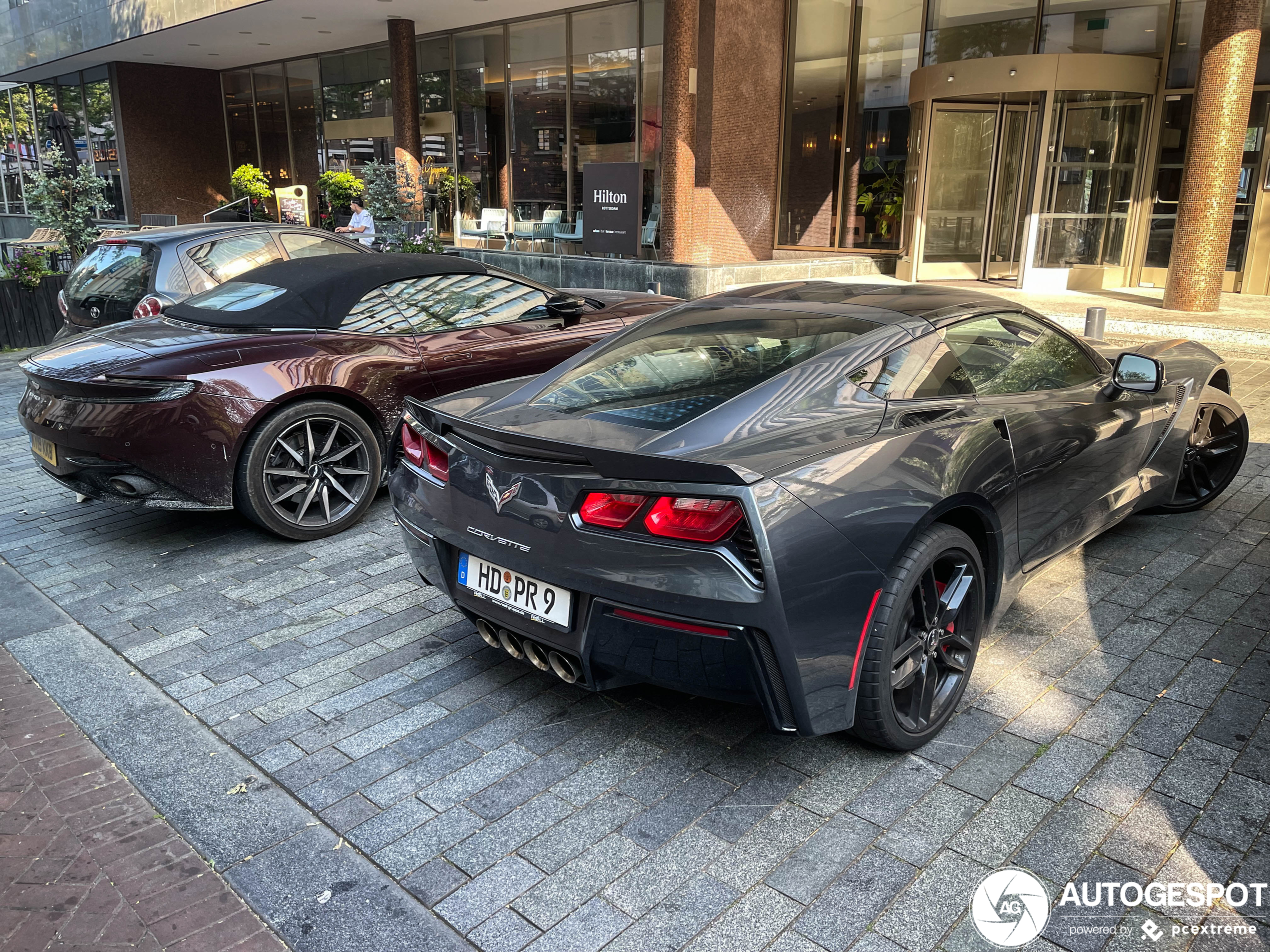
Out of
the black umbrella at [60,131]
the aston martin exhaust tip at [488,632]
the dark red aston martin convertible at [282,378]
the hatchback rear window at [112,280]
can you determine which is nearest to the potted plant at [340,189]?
the black umbrella at [60,131]

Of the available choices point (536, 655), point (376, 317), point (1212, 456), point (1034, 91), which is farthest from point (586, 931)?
point (1034, 91)

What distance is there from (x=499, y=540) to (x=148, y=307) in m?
5.58

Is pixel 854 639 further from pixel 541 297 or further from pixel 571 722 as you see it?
pixel 541 297

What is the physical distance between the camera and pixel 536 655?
3170 mm

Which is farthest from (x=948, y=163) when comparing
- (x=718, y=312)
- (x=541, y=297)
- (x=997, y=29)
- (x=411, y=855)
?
(x=411, y=855)

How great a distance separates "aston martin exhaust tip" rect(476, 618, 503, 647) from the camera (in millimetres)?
3416

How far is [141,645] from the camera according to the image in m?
4.06

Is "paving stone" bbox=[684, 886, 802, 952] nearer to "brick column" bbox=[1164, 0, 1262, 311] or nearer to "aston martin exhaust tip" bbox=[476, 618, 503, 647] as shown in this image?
"aston martin exhaust tip" bbox=[476, 618, 503, 647]

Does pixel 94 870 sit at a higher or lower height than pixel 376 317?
lower

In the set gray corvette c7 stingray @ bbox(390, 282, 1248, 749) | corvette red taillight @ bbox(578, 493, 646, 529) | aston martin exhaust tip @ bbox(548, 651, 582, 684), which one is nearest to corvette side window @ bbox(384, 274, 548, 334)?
gray corvette c7 stingray @ bbox(390, 282, 1248, 749)

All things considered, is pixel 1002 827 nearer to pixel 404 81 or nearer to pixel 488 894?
pixel 488 894

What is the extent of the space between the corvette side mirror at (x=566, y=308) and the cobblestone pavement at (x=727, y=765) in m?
2.32

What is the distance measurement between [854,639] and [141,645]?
309 cm

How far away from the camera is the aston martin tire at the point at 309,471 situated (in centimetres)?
499
